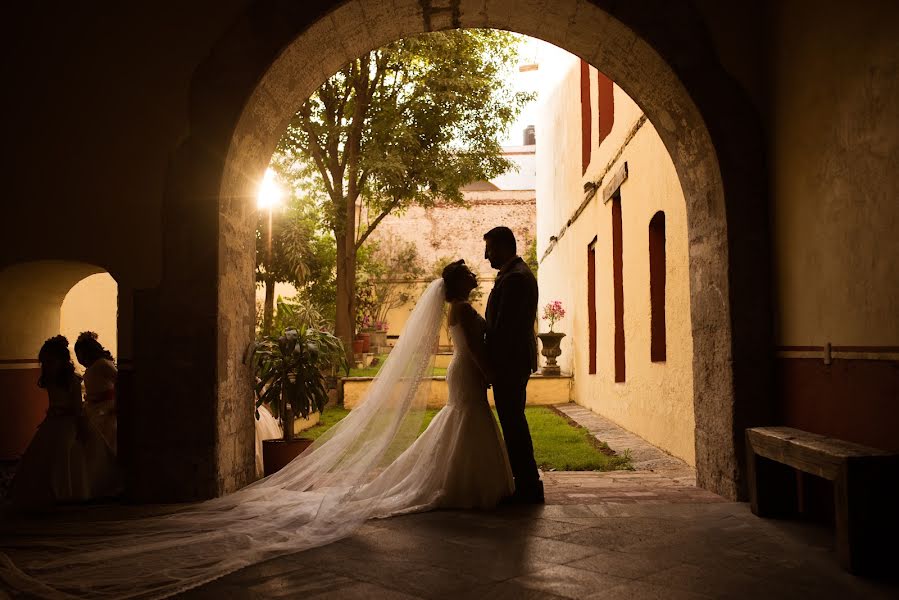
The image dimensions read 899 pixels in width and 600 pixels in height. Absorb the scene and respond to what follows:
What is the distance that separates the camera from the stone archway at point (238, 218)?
4809mm

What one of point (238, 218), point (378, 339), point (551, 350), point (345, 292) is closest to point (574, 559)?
point (238, 218)

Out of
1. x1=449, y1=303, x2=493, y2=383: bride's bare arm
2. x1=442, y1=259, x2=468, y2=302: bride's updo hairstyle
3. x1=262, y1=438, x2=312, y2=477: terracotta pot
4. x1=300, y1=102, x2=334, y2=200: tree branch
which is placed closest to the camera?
x1=449, y1=303, x2=493, y2=383: bride's bare arm

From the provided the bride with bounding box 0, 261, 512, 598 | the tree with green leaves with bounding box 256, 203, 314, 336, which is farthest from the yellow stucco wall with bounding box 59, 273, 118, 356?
the tree with green leaves with bounding box 256, 203, 314, 336

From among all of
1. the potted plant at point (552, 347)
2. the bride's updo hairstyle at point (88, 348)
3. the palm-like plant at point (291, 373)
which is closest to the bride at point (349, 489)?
the palm-like plant at point (291, 373)

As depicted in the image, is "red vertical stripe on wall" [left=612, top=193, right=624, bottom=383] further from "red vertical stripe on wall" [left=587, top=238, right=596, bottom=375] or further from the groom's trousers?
the groom's trousers

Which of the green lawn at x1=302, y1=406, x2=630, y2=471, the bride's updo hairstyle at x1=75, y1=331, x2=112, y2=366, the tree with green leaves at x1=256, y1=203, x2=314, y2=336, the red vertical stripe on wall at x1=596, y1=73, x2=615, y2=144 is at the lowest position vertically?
the green lawn at x1=302, y1=406, x2=630, y2=471

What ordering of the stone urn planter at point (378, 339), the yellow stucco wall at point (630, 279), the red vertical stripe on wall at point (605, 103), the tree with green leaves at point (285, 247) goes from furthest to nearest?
the stone urn planter at point (378, 339), the tree with green leaves at point (285, 247), the red vertical stripe on wall at point (605, 103), the yellow stucco wall at point (630, 279)

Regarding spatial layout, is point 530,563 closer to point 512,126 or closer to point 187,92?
point 187,92

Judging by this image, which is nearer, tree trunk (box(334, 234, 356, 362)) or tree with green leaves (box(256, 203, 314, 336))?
tree trunk (box(334, 234, 356, 362))

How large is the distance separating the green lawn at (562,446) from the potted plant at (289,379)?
2338 mm

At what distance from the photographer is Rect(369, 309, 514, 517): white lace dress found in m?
4.61

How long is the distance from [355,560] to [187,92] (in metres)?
3.57

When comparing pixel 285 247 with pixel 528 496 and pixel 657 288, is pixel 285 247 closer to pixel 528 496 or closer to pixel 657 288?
pixel 657 288

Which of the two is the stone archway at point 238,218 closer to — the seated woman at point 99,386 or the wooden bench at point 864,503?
the seated woman at point 99,386
